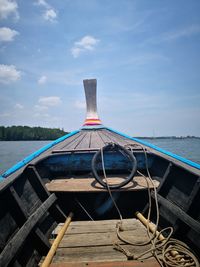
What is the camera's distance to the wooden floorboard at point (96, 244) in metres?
2.23

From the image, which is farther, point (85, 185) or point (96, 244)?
point (85, 185)

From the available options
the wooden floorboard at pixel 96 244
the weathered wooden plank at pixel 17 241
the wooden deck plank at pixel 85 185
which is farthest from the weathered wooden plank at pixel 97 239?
the wooden deck plank at pixel 85 185

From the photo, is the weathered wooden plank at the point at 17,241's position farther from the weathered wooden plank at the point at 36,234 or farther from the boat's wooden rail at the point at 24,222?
the weathered wooden plank at the point at 36,234

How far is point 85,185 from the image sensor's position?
3.63 meters

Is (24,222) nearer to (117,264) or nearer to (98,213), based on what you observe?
(117,264)

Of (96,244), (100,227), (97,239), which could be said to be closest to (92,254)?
(96,244)

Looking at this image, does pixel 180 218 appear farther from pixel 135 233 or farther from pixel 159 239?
pixel 135 233

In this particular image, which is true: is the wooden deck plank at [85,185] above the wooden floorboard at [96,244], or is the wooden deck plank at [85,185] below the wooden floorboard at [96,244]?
above

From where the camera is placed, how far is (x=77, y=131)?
857cm

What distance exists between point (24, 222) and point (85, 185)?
1.32 metres

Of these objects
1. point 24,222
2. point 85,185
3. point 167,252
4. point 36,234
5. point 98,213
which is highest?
point 85,185

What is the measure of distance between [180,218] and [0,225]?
2.18 metres

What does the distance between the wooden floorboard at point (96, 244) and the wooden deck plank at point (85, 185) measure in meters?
0.54

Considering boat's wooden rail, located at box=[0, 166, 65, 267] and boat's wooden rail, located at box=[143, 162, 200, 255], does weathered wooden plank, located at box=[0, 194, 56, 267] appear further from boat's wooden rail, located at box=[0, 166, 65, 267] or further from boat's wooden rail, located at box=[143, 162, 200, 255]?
boat's wooden rail, located at box=[143, 162, 200, 255]
